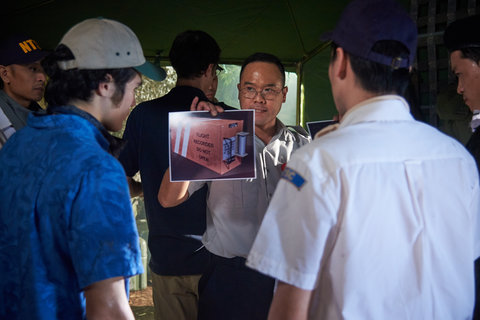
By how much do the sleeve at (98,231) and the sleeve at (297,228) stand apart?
35 cm

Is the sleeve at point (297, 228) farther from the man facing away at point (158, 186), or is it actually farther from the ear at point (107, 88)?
the man facing away at point (158, 186)

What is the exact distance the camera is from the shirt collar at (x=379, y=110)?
1.16 metres

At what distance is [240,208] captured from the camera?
2125 millimetres

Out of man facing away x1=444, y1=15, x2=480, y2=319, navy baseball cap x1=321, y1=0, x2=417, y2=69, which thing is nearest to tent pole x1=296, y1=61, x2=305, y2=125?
man facing away x1=444, y1=15, x2=480, y2=319

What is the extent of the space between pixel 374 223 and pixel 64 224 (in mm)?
795

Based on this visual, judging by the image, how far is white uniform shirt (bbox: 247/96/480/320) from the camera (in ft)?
3.51

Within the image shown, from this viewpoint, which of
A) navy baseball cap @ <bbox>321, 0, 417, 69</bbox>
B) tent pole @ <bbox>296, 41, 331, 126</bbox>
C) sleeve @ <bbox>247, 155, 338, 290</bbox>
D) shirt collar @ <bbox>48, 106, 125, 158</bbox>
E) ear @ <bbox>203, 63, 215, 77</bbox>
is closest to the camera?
sleeve @ <bbox>247, 155, 338, 290</bbox>

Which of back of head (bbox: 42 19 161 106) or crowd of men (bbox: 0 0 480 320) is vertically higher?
back of head (bbox: 42 19 161 106)

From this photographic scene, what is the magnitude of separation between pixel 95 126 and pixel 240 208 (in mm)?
959

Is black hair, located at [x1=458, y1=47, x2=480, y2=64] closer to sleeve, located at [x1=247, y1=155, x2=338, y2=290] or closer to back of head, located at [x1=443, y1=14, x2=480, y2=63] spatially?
back of head, located at [x1=443, y1=14, x2=480, y2=63]

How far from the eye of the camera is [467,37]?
2.15m

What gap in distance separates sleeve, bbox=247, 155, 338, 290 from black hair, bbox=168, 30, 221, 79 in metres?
1.62

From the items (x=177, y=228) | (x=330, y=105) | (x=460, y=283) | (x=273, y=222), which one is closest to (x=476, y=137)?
(x=460, y=283)

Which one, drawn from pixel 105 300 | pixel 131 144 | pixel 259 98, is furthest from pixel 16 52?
pixel 105 300
